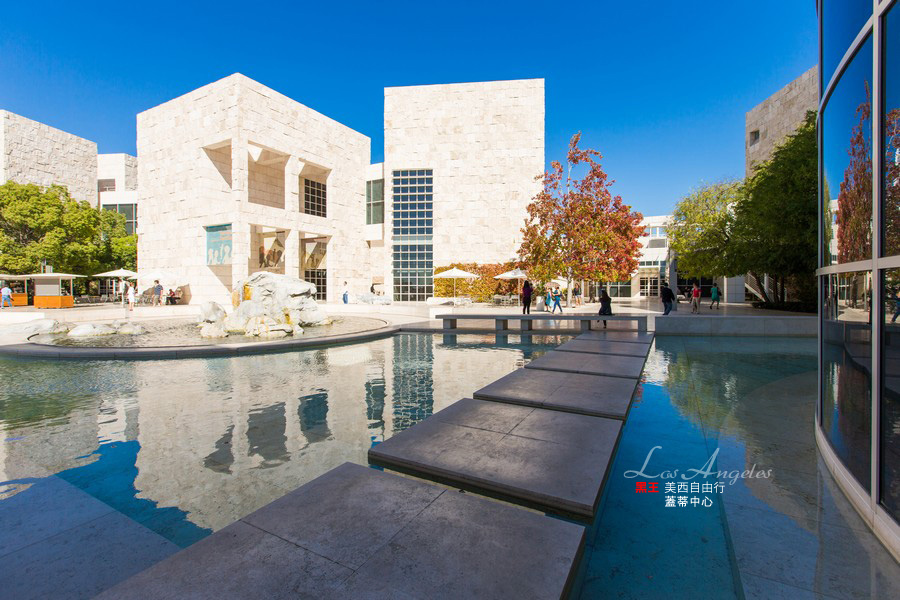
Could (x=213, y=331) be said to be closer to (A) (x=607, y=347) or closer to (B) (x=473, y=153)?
(A) (x=607, y=347)

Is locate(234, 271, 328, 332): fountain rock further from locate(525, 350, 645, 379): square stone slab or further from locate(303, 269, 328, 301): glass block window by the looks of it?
locate(303, 269, 328, 301): glass block window

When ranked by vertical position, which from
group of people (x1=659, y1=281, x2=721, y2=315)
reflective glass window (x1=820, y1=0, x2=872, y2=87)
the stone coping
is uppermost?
reflective glass window (x1=820, y1=0, x2=872, y2=87)

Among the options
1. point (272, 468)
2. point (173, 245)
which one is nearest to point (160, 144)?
point (173, 245)

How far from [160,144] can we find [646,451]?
36432 millimetres

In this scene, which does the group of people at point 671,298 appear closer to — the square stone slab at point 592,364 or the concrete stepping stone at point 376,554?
the square stone slab at point 592,364

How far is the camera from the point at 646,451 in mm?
4328

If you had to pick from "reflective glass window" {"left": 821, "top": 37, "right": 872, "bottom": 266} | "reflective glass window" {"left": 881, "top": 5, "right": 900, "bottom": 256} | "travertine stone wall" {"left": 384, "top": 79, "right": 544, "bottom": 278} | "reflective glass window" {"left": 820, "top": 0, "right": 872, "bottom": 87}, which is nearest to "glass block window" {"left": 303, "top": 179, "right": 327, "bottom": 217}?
"travertine stone wall" {"left": 384, "top": 79, "right": 544, "bottom": 278}

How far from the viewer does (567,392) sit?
5180 mm

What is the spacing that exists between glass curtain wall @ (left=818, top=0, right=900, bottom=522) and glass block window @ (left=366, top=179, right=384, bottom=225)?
33521 millimetres

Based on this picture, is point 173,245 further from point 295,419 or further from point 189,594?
point 189,594

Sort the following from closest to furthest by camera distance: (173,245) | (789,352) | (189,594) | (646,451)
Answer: (189,594) → (646,451) → (789,352) → (173,245)

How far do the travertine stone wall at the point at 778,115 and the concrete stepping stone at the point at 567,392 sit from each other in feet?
96.2

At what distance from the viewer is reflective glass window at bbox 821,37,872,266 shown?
314 cm

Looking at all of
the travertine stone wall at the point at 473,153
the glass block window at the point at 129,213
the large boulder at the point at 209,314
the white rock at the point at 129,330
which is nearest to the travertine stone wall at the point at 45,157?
the glass block window at the point at 129,213
